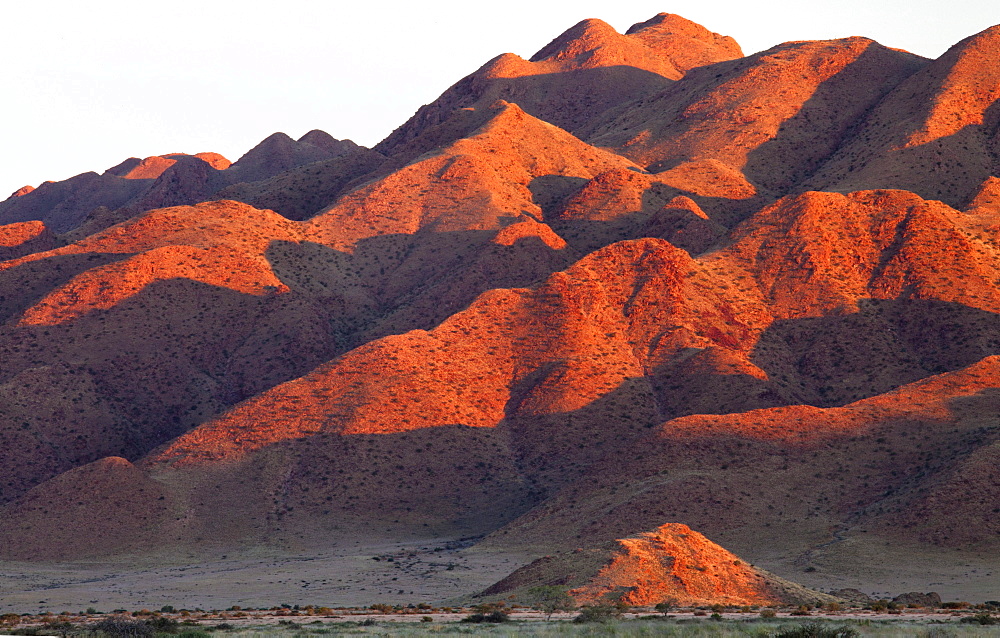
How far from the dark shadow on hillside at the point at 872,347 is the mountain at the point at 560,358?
0.23m

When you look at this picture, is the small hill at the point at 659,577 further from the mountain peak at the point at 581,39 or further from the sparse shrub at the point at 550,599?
the mountain peak at the point at 581,39

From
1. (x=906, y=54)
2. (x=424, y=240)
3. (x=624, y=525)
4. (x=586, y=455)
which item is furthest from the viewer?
(x=906, y=54)

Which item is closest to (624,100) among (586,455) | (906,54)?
(906,54)

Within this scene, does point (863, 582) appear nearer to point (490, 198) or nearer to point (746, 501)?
point (746, 501)

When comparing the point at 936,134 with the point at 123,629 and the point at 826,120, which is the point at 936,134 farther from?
the point at 123,629

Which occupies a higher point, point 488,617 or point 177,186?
point 177,186

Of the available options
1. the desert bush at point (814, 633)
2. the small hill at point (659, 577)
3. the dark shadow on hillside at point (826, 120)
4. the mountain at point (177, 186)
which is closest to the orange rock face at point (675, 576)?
the small hill at point (659, 577)

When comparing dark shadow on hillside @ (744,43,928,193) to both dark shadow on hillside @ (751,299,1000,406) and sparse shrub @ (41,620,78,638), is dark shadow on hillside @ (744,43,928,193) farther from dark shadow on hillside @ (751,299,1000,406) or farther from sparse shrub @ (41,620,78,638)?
sparse shrub @ (41,620,78,638)

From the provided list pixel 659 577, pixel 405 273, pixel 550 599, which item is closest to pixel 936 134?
pixel 405 273

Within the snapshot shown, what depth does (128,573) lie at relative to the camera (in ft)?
223

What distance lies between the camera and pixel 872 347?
90.7 metres

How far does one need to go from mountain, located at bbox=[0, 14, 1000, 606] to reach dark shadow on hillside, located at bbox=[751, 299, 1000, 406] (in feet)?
0.76

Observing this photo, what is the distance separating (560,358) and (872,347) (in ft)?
75.8

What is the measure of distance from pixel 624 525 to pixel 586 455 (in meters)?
17.2
